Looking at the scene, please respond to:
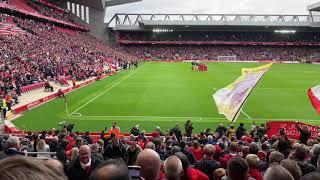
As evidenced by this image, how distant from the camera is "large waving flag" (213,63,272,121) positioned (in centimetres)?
1716

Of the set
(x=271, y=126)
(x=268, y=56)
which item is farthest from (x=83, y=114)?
(x=268, y=56)

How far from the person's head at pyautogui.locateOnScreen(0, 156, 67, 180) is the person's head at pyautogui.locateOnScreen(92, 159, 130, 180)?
75cm

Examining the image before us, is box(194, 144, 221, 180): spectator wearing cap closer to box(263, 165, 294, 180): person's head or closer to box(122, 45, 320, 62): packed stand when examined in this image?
box(263, 165, 294, 180): person's head

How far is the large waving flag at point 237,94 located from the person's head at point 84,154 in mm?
10393

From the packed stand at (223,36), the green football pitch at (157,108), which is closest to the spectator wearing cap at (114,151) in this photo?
the green football pitch at (157,108)

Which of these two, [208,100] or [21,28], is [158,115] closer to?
[208,100]

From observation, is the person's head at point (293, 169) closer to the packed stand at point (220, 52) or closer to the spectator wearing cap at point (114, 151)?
the spectator wearing cap at point (114, 151)

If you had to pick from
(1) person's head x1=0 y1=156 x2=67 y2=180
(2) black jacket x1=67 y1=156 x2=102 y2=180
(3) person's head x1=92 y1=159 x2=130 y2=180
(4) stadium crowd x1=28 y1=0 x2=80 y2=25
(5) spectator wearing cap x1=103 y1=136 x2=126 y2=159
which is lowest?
(5) spectator wearing cap x1=103 y1=136 x2=126 y2=159

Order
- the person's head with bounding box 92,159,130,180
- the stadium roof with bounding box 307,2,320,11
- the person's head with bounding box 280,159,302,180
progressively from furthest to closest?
the stadium roof with bounding box 307,2,320,11, the person's head with bounding box 280,159,302,180, the person's head with bounding box 92,159,130,180

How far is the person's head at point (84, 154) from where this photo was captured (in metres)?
7.29

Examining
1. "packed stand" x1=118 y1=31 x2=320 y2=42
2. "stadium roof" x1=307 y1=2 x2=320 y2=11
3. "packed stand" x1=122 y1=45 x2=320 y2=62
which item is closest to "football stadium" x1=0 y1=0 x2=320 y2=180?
"packed stand" x1=122 y1=45 x2=320 y2=62

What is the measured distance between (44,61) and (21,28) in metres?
13.6

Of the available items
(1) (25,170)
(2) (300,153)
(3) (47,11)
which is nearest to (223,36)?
(3) (47,11)

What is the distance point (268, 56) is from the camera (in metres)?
116
